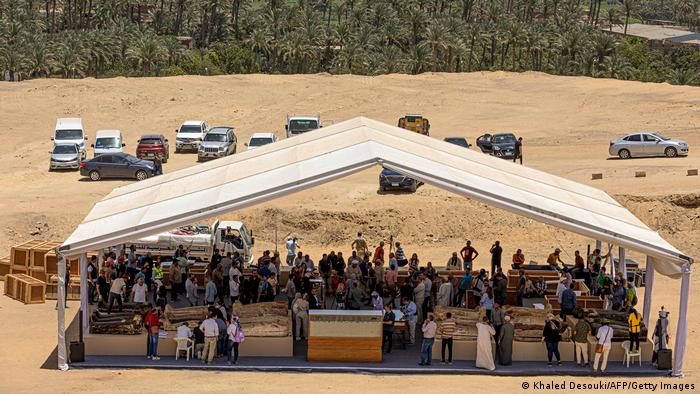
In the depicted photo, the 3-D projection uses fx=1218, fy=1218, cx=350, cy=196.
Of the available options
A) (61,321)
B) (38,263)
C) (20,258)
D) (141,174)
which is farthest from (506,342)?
(141,174)

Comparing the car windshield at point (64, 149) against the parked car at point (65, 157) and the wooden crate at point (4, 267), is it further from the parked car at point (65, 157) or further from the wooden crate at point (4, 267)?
the wooden crate at point (4, 267)

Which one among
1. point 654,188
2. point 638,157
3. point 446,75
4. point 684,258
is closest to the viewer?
point 684,258

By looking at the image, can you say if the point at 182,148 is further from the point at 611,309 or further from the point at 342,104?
the point at 611,309

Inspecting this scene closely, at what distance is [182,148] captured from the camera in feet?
186

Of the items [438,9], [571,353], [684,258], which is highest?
[438,9]

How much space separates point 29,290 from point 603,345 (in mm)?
14893

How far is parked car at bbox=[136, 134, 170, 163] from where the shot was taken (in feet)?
173

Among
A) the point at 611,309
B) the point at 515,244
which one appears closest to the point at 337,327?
the point at 611,309

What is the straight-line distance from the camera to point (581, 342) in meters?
25.4

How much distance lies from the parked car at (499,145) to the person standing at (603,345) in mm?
28131

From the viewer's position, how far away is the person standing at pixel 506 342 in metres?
25.0

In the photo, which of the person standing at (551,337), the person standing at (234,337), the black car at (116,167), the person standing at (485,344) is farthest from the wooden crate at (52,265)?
the black car at (116,167)

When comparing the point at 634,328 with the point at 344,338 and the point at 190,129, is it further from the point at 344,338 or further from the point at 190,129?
the point at 190,129

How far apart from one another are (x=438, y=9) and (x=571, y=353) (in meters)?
104
